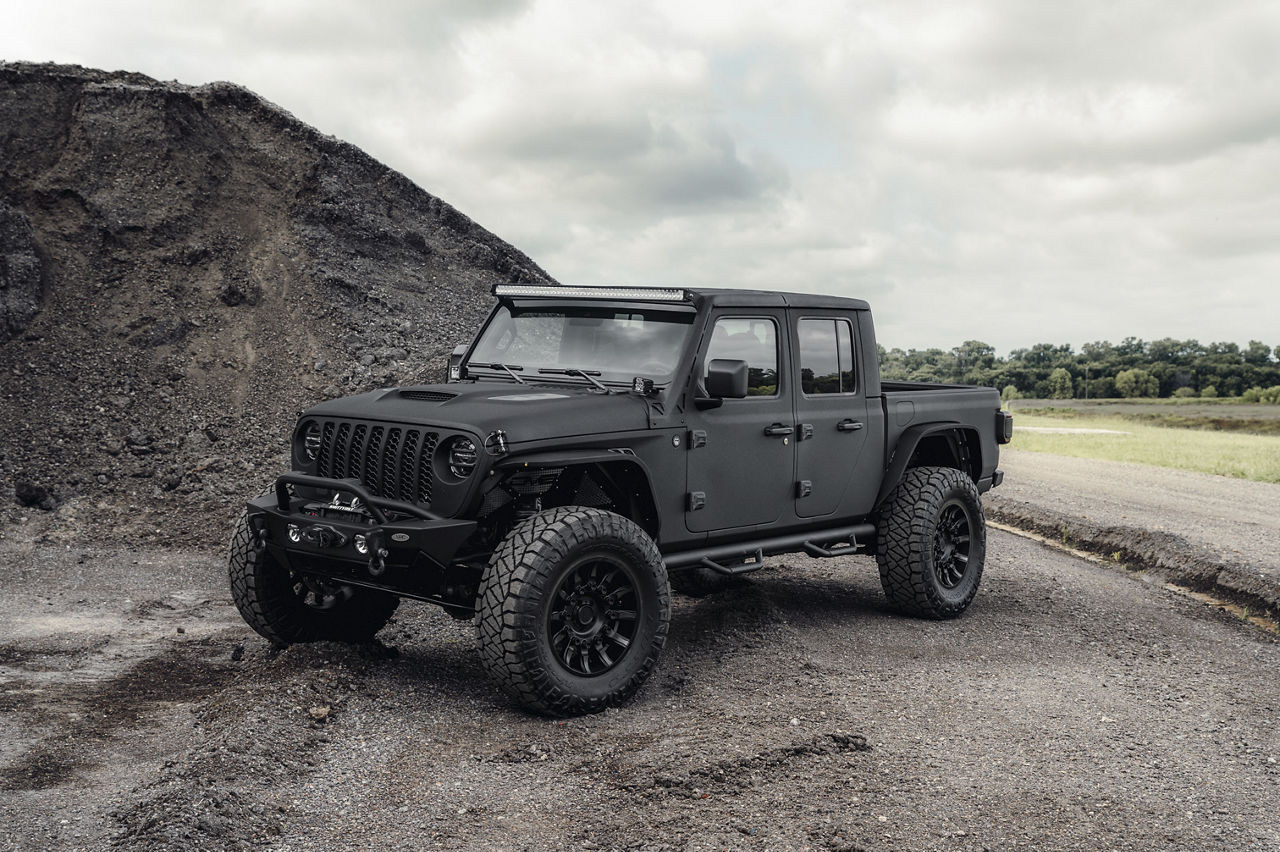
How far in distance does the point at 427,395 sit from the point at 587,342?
112cm

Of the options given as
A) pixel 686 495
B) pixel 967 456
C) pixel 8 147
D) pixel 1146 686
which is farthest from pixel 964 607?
pixel 8 147

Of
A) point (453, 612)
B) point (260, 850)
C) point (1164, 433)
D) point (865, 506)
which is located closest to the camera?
point (260, 850)

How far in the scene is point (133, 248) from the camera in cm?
2089

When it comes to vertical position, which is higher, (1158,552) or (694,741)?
(694,741)

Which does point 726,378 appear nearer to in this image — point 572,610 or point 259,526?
point 572,610

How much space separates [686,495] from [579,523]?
1.09 m

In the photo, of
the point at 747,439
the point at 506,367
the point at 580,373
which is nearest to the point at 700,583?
the point at 747,439

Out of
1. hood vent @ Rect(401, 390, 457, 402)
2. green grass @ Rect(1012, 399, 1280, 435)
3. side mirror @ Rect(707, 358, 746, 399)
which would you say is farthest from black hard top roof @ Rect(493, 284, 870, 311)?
green grass @ Rect(1012, 399, 1280, 435)

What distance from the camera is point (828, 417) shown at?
25.3 ft

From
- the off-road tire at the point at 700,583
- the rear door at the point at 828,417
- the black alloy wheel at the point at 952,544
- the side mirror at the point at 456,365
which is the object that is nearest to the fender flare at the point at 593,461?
the rear door at the point at 828,417

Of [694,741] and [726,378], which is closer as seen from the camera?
[694,741]

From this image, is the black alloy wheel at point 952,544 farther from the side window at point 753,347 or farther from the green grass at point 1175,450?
the green grass at point 1175,450

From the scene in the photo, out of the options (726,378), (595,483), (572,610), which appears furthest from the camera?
(595,483)

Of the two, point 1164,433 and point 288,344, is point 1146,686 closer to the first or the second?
point 288,344
